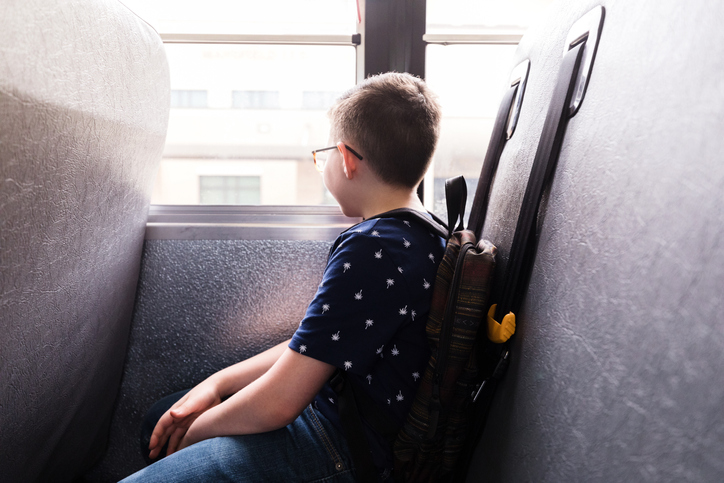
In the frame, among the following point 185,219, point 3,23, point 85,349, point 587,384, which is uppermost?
point 3,23

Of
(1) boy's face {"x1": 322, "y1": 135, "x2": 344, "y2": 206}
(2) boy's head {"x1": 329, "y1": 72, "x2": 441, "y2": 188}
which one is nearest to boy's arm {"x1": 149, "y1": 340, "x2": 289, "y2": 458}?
(1) boy's face {"x1": 322, "y1": 135, "x2": 344, "y2": 206}

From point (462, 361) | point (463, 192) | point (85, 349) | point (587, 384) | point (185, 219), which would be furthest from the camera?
point (185, 219)

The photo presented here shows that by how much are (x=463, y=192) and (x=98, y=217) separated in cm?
75

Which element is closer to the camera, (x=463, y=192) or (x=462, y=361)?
(x=462, y=361)

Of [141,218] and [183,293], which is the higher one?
[141,218]

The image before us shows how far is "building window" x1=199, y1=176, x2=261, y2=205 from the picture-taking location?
1548 millimetres

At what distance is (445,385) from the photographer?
74 cm

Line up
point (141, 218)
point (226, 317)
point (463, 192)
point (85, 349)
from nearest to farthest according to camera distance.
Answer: point (463, 192), point (85, 349), point (141, 218), point (226, 317)

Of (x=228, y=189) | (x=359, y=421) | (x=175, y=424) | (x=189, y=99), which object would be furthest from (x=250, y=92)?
(x=359, y=421)

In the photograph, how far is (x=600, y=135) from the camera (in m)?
0.58

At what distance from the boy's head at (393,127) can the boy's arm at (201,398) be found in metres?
0.55

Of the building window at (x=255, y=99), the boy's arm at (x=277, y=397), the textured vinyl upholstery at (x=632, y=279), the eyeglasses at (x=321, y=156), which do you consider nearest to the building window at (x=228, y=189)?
the building window at (x=255, y=99)

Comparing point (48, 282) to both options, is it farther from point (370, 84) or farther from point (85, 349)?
point (370, 84)

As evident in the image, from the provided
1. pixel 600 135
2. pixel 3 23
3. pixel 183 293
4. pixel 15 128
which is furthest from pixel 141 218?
pixel 600 135
